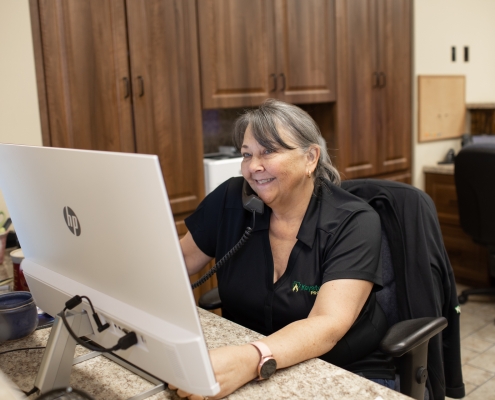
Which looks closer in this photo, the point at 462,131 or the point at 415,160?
the point at 415,160

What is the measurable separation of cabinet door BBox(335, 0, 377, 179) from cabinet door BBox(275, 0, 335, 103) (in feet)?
0.21

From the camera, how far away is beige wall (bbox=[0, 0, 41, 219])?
2.17 m

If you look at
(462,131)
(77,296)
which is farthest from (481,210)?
(77,296)

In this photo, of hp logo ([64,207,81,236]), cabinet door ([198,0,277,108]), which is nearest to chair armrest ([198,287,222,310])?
hp logo ([64,207,81,236])

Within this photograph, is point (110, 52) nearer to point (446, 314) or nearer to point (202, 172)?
point (202, 172)

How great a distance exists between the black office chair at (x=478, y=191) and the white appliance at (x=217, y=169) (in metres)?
1.30

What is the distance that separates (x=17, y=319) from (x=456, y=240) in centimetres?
322

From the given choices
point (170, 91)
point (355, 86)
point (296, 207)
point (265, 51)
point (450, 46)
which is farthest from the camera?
point (450, 46)

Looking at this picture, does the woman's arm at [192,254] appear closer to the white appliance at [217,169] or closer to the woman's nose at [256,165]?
the woman's nose at [256,165]

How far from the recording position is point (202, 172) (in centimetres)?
276

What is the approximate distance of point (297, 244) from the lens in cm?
146

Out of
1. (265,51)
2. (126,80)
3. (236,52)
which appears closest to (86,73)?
(126,80)

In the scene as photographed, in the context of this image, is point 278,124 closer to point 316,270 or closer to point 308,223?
point 308,223

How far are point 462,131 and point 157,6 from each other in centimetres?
266
